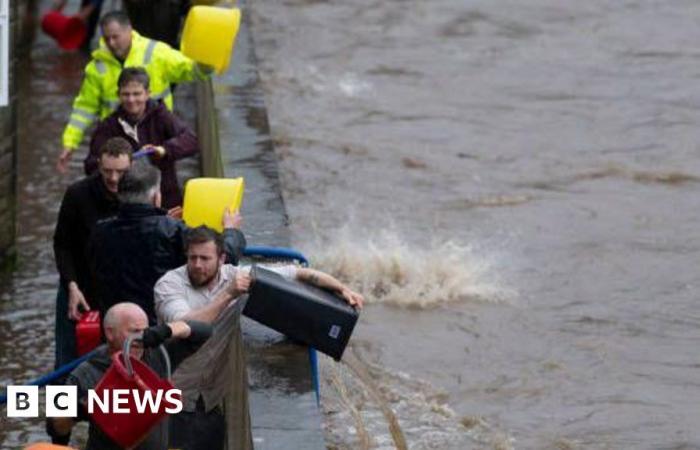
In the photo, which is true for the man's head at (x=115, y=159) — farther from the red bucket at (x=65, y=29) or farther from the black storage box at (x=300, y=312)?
the red bucket at (x=65, y=29)

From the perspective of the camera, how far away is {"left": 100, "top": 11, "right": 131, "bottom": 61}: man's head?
37.2 feet

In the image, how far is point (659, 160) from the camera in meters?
17.5

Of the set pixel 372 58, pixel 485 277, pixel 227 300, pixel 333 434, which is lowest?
pixel 372 58

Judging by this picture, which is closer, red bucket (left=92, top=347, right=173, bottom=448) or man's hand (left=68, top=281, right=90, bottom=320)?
red bucket (left=92, top=347, right=173, bottom=448)

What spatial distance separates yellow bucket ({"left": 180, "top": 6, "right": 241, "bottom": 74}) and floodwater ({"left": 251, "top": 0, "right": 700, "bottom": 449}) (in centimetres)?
185

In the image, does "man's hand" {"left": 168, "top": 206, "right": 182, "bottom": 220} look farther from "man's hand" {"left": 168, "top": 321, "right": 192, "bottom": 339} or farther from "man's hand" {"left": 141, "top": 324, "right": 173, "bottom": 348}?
"man's hand" {"left": 141, "top": 324, "right": 173, "bottom": 348}

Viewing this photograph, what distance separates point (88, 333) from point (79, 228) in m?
0.61

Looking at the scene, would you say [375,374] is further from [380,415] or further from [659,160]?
[659,160]

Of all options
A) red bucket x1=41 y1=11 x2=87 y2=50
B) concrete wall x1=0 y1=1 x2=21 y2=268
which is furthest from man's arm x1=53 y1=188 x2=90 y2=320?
red bucket x1=41 y1=11 x2=87 y2=50

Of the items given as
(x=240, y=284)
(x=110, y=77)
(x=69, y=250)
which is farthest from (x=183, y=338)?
(x=110, y=77)

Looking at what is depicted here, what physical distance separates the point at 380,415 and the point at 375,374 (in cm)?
115

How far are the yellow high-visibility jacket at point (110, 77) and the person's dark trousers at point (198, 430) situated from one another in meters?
3.60

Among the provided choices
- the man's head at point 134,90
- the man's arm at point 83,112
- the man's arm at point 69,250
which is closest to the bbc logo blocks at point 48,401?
the man's arm at point 69,250

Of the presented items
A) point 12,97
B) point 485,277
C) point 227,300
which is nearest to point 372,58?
point 485,277
